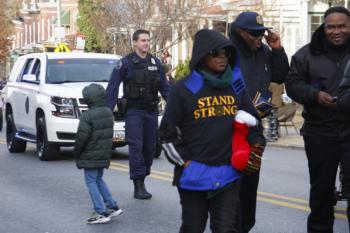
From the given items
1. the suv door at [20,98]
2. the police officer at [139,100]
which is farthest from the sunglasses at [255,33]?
the suv door at [20,98]

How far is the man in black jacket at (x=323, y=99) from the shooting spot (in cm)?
652

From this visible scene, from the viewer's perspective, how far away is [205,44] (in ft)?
17.8

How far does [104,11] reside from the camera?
3597 cm

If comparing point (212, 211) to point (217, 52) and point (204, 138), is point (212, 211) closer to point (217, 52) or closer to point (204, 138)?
point (204, 138)

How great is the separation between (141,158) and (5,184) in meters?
2.61

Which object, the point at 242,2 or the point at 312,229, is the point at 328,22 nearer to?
the point at 312,229

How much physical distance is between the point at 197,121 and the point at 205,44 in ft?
1.65

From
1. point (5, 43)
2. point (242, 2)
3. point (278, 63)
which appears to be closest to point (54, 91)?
point (278, 63)

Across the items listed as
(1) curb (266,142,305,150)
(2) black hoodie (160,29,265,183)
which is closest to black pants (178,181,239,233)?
(2) black hoodie (160,29,265,183)

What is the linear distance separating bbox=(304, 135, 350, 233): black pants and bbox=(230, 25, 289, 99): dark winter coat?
0.57 meters

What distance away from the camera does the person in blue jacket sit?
5.45 meters

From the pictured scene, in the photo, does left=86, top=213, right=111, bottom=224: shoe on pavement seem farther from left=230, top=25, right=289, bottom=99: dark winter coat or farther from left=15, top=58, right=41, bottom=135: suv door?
left=15, top=58, right=41, bottom=135: suv door

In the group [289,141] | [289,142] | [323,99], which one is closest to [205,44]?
[323,99]

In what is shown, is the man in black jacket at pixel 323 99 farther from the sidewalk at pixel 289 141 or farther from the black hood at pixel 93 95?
the sidewalk at pixel 289 141
